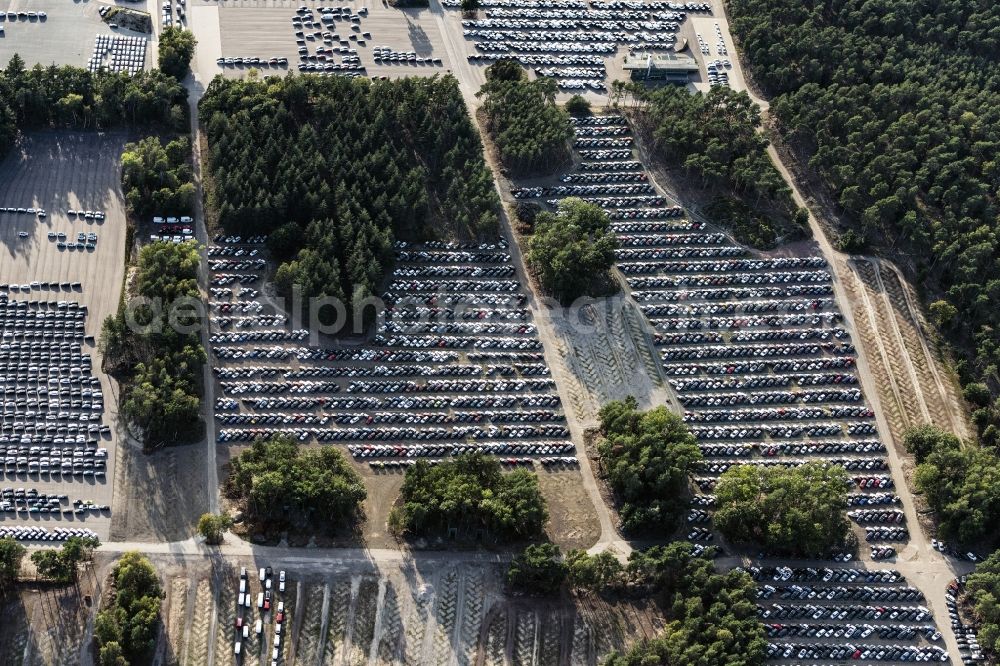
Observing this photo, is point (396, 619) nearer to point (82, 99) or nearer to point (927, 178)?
point (82, 99)

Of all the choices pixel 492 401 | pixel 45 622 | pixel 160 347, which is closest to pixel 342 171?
pixel 160 347

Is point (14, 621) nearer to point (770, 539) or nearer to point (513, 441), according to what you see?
point (513, 441)

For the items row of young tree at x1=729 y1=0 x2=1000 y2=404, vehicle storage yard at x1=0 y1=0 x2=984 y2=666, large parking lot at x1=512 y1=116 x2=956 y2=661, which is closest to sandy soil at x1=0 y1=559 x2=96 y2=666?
vehicle storage yard at x1=0 y1=0 x2=984 y2=666

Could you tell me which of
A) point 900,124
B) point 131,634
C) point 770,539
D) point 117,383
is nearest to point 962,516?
point 770,539

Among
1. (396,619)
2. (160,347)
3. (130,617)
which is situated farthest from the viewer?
(160,347)

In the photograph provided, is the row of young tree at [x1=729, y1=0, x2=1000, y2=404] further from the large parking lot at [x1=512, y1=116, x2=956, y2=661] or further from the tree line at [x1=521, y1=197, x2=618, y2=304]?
the tree line at [x1=521, y1=197, x2=618, y2=304]

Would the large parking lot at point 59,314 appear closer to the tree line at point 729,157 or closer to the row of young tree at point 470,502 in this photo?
the row of young tree at point 470,502
